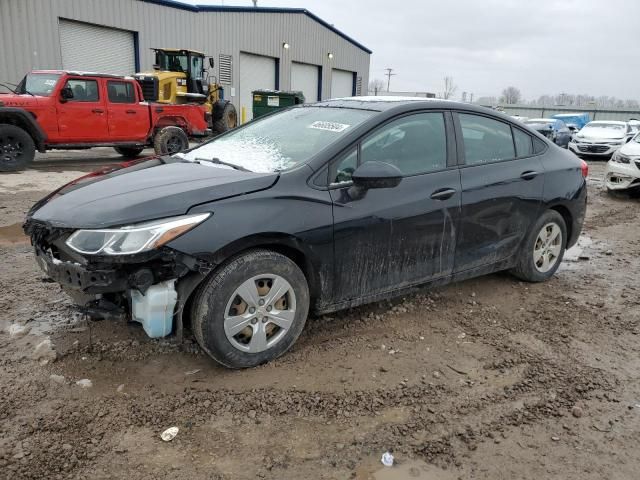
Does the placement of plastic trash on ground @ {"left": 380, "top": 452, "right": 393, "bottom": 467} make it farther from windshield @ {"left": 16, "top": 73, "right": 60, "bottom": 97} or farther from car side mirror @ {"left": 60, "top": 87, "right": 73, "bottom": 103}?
windshield @ {"left": 16, "top": 73, "right": 60, "bottom": 97}

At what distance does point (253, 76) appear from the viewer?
85.9 ft

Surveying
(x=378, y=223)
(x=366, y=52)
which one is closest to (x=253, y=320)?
(x=378, y=223)

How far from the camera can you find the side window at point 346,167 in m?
3.25

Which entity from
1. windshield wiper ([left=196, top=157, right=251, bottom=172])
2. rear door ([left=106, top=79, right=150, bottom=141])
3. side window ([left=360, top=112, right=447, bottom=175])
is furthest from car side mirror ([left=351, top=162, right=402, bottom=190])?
rear door ([left=106, top=79, right=150, bottom=141])

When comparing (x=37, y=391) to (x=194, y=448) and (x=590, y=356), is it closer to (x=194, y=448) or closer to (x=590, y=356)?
(x=194, y=448)

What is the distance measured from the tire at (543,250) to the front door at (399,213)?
1.03m

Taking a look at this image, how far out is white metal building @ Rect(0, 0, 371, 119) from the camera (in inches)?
663

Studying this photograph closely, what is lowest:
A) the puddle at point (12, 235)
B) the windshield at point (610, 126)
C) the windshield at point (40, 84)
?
the puddle at point (12, 235)

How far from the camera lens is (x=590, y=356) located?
3.46 m

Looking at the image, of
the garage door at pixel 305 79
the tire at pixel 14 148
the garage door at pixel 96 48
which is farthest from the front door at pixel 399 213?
the garage door at pixel 305 79

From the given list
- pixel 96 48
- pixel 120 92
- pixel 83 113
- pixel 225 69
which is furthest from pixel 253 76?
pixel 83 113

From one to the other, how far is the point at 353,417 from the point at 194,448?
81 cm

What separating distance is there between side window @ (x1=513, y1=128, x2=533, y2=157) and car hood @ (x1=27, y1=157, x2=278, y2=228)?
7.63 feet

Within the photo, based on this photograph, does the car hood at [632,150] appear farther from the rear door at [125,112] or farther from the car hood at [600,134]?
the rear door at [125,112]
